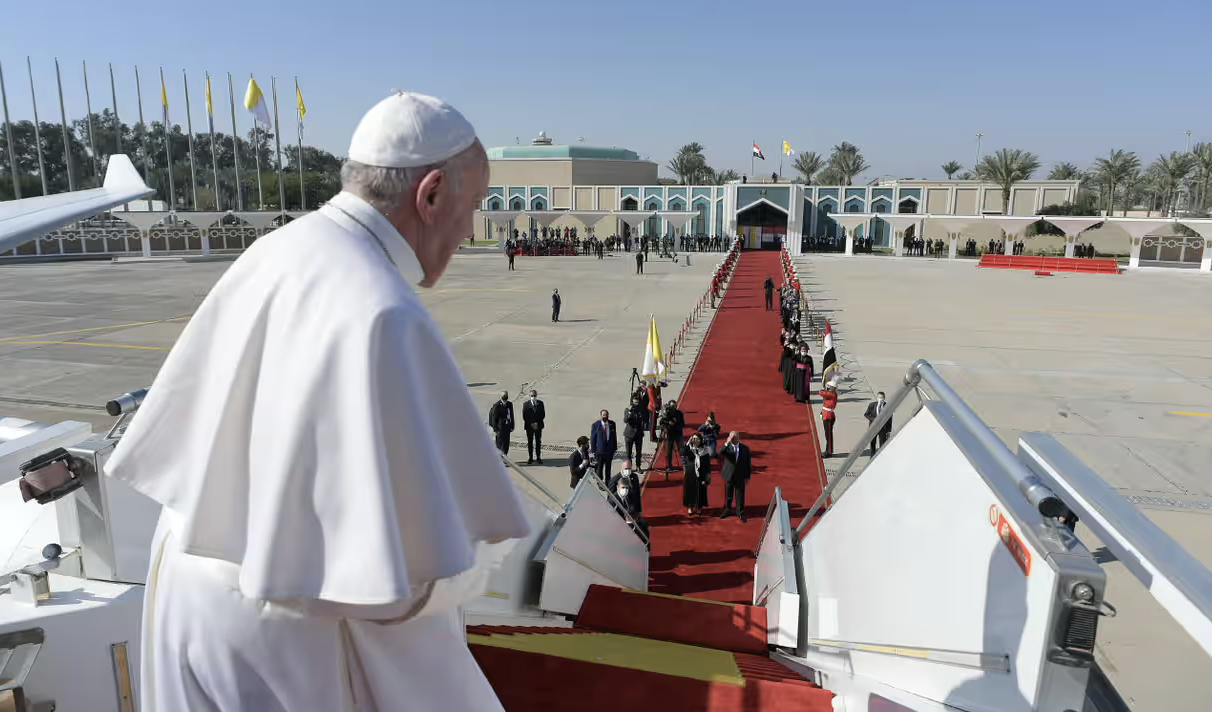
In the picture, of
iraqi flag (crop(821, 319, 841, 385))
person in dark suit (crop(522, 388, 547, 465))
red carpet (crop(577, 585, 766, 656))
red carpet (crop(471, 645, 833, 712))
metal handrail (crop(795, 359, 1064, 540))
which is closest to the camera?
metal handrail (crop(795, 359, 1064, 540))

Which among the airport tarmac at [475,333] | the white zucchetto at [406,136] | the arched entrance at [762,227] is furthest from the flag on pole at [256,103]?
the white zucchetto at [406,136]

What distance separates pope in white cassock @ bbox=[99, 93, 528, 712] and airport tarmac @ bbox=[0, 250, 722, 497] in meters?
2.56

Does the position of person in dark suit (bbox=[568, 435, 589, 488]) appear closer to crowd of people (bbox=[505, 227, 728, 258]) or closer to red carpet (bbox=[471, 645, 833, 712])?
red carpet (bbox=[471, 645, 833, 712])

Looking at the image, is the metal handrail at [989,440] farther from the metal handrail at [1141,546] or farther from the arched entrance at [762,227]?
the arched entrance at [762,227]

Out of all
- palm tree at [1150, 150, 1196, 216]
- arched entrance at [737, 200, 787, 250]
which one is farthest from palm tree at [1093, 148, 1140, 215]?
arched entrance at [737, 200, 787, 250]

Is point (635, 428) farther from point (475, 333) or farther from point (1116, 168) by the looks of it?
point (1116, 168)

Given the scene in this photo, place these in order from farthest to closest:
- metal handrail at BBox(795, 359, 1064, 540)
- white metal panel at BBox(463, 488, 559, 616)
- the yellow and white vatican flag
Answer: the yellow and white vatican flag < white metal panel at BBox(463, 488, 559, 616) < metal handrail at BBox(795, 359, 1064, 540)

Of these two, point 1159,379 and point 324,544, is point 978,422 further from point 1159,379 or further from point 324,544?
point 1159,379

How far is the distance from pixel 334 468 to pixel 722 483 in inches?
448

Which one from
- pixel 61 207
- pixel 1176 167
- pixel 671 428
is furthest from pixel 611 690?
pixel 1176 167

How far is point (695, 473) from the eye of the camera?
408 inches

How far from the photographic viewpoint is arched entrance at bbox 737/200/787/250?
63.5 meters

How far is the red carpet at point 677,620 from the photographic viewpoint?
5605 mm

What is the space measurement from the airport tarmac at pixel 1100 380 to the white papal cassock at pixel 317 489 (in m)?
1.69
